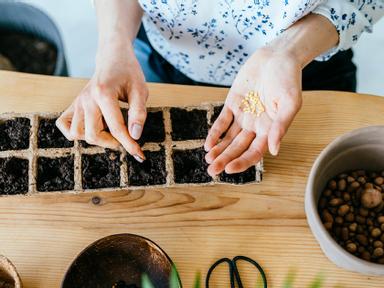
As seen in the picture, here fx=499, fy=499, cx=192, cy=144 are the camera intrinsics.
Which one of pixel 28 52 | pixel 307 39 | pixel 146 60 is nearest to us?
pixel 307 39

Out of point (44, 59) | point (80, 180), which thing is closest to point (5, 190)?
point (80, 180)

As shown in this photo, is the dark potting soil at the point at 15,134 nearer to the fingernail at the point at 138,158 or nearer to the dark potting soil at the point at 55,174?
the dark potting soil at the point at 55,174

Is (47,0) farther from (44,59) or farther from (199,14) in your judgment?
(199,14)

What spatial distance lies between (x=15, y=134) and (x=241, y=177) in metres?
0.38

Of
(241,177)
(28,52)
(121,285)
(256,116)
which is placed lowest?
(121,285)

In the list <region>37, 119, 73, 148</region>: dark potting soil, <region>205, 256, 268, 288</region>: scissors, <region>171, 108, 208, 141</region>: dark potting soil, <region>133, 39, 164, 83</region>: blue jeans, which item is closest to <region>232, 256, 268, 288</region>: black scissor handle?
<region>205, 256, 268, 288</region>: scissors

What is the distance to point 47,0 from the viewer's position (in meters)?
1.80

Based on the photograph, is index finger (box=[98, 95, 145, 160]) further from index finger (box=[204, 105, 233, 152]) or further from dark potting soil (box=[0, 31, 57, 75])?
Answer: dark potting soil (box=[0, 31, 57, 75])

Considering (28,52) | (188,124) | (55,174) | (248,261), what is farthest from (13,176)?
(28,52)

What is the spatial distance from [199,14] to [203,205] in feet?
1.14

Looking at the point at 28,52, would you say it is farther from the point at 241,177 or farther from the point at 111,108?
the point at 241,177

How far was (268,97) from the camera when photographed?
822 millimetres

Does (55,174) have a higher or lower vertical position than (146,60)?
lower

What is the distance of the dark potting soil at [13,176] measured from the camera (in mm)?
793
